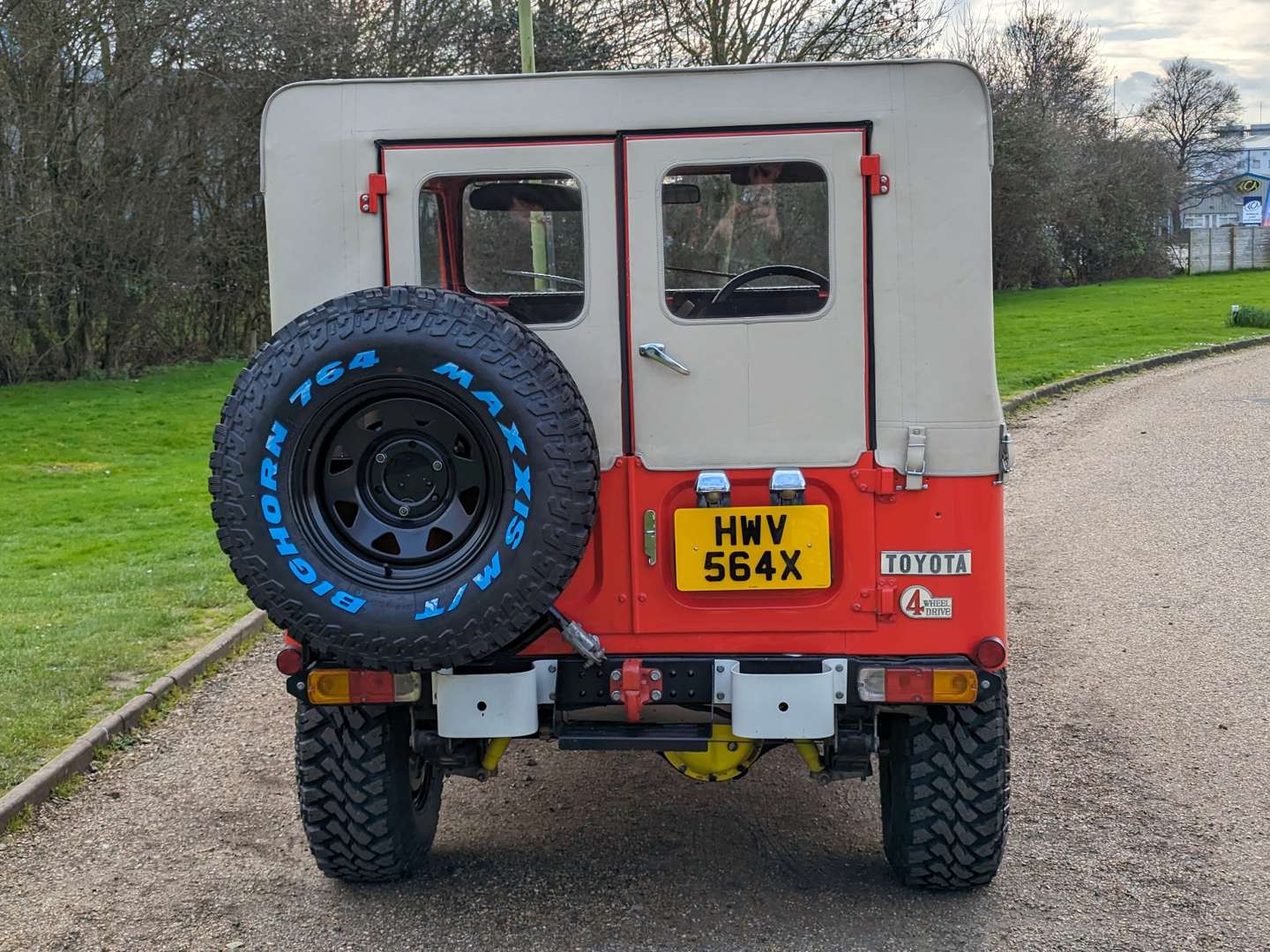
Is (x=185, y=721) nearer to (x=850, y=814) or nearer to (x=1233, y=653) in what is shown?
(x=850, y=814)

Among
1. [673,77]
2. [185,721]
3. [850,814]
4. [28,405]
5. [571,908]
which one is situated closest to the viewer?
[673,77]

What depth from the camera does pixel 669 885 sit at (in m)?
4.51

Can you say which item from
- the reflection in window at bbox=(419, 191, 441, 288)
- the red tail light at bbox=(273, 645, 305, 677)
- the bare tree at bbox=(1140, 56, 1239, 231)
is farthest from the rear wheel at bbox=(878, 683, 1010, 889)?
the bare tree at bbox=(1140, 56, 1239, 231)

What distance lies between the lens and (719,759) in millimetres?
4359

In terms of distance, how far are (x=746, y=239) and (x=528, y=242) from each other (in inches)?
27.6

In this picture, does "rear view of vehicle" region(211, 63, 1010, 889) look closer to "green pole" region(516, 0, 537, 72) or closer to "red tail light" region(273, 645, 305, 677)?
"red tail light" region(273, 645, 305, 677)

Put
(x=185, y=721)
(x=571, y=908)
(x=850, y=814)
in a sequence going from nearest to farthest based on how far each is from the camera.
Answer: (x=571, y=908)
(x=850, y=814)
(x=185, y=721)

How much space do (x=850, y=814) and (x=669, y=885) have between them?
0.93m

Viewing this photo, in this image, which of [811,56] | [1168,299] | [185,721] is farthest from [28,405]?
[1168,299]

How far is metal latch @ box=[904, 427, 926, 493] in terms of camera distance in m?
4.00

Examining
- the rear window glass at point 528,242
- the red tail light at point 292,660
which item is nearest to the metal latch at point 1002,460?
the rear window glass at point 528,242

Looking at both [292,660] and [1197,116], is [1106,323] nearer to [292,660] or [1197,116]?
[292,660]

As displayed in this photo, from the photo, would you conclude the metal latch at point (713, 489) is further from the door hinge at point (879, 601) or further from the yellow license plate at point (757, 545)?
the door hinge at point (879, 601)

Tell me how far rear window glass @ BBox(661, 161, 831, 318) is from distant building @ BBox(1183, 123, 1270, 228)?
Result: 228ft
